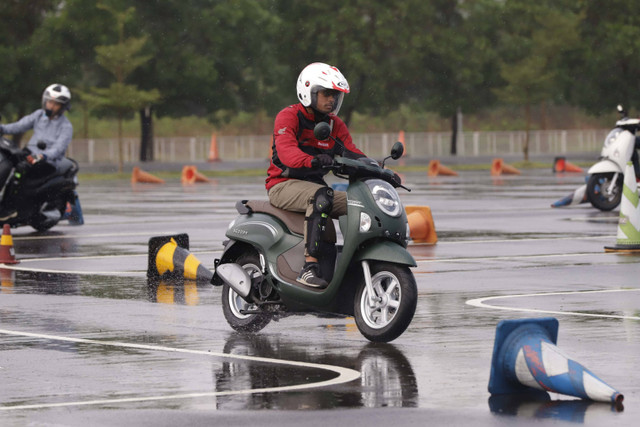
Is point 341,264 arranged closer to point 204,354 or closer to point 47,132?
point 204,354

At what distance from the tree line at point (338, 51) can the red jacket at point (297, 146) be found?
44.8 metres

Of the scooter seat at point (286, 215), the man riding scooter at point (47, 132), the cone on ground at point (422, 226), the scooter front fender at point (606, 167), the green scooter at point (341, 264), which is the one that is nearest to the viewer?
the green scooter at point (341, 264)

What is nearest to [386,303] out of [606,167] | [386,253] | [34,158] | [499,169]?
[386,253]

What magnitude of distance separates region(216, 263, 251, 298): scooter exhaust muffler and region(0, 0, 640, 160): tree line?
4481cm

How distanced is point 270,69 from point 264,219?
180 feet

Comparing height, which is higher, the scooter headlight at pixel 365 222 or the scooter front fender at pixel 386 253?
the scooter headlight at pixel 365 222

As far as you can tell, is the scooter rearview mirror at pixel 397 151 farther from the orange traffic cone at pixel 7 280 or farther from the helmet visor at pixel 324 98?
the orange traffic cone at pixel 7 280

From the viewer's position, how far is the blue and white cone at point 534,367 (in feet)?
26.2

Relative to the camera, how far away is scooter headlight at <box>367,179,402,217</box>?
412 inches

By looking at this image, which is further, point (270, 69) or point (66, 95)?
point (270, 69)

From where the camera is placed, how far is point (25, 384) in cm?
876

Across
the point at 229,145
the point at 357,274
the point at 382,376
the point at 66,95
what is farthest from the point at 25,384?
the point at 229,145

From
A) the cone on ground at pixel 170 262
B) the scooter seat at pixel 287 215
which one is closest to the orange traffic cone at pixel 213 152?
the cone on ground at pixel 170 262

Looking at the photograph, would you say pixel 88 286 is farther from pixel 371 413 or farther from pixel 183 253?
pixel 371 413
